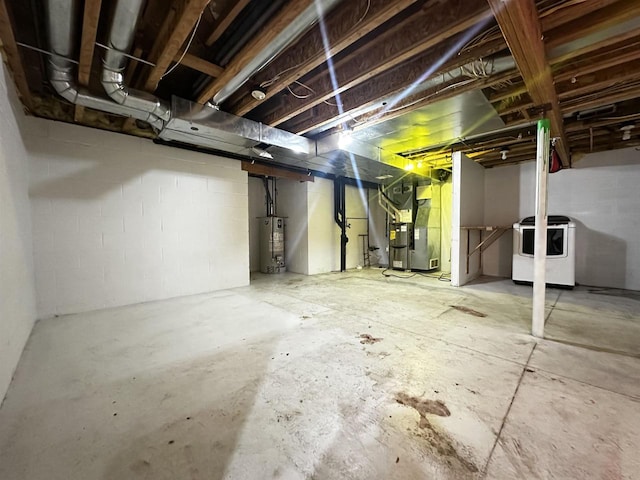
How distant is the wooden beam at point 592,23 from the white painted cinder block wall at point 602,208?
14.0 ft

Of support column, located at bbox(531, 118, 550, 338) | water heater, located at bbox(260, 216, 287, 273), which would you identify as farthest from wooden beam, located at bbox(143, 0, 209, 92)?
water heater, located at bbox(260, 216, 287, 273)

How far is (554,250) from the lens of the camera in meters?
4.52

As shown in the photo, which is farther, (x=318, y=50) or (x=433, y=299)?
(x=433, y=299)

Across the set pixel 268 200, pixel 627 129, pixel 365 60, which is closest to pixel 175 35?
pixel 365 60

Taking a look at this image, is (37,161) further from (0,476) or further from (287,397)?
(287,397)

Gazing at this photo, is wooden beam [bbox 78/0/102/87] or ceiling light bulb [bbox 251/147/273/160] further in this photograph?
ceiling light bulb [bbox 251/147/273/160]

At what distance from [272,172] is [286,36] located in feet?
11.6

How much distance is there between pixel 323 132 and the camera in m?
3.97

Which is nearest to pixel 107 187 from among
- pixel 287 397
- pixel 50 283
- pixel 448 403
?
pixel 50 283

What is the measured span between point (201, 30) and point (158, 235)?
2.89m

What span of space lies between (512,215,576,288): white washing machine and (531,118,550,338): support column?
253 cm

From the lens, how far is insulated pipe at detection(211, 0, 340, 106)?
1.62 metres

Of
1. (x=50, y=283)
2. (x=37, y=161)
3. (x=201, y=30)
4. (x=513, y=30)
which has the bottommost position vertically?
(x=50, y=283)

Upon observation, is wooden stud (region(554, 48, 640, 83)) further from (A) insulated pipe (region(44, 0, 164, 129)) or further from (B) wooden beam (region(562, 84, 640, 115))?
(A) insulated pipe (region(44, 0, 164, 129))
